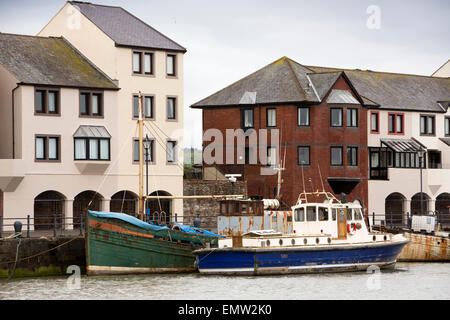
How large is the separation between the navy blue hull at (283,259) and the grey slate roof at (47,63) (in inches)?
679

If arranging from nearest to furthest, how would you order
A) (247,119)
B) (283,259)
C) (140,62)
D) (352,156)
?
(283,259), (140,62), (352,156), (247,119)

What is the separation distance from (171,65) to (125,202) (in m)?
9.05

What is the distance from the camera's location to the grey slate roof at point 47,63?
59.9 metres

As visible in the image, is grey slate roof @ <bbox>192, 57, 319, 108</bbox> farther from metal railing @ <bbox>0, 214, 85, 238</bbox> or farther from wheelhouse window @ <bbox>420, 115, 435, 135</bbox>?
metal railing @ <bbox>0, 214, 85, 238</bbox>

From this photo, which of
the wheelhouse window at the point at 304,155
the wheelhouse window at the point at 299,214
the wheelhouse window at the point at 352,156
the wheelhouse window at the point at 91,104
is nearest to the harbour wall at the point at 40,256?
the wheelhouse window at the point at 299,214

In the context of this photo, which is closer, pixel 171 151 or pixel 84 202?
pixel 84 202

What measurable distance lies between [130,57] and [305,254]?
66.6 ft

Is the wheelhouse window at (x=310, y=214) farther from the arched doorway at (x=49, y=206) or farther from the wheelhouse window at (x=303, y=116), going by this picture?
the wheelhouse window at (x=303, y=116)

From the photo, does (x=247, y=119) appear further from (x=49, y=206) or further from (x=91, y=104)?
(x=49, y=206)

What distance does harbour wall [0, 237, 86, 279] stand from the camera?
48906mm

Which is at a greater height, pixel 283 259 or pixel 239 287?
pixel 283 259

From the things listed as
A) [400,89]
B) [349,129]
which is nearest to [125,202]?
[349,129]

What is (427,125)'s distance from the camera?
79.1 metres

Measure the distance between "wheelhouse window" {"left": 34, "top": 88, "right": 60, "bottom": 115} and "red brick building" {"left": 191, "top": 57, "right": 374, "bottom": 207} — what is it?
53.7 feet
